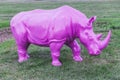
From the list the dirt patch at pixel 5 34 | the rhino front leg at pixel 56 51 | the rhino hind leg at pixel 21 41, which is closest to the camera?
the rhino front leg at pixel 56 51

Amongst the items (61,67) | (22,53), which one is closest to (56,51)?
(61,67)

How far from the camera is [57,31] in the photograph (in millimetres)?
6176

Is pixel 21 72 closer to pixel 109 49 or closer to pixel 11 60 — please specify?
pixel 11 60

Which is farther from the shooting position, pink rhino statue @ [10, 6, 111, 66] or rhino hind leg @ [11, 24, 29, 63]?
rhino hind leg @ [11, 24, 29, 63]

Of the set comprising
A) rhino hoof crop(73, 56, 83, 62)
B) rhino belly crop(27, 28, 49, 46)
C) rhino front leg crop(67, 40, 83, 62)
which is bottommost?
rhino hoof crop(73, 56, 83, 62)

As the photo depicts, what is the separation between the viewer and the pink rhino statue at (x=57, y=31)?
5.98 metres

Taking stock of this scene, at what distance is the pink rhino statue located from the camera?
5.98 m

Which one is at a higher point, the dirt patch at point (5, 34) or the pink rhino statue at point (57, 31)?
the pink rhino statue at point (57, 31)

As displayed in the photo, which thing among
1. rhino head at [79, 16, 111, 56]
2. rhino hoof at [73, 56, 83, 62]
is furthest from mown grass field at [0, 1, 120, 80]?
rhino head at [79, 16, 111, 56]

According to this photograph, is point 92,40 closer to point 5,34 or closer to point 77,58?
point 77,58

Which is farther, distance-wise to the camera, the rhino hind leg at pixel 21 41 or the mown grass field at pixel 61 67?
the rhino hind leg at pixel 21 41

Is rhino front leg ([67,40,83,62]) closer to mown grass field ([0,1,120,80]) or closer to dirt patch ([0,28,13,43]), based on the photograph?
mown grass field ([0,1,120,80])

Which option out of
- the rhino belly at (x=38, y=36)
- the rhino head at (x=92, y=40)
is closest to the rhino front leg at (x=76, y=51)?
the rhino belly at (x=38, y=36)

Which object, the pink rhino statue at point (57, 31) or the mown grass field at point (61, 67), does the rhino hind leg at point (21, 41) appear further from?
the mown grass field at point (61, 67)
